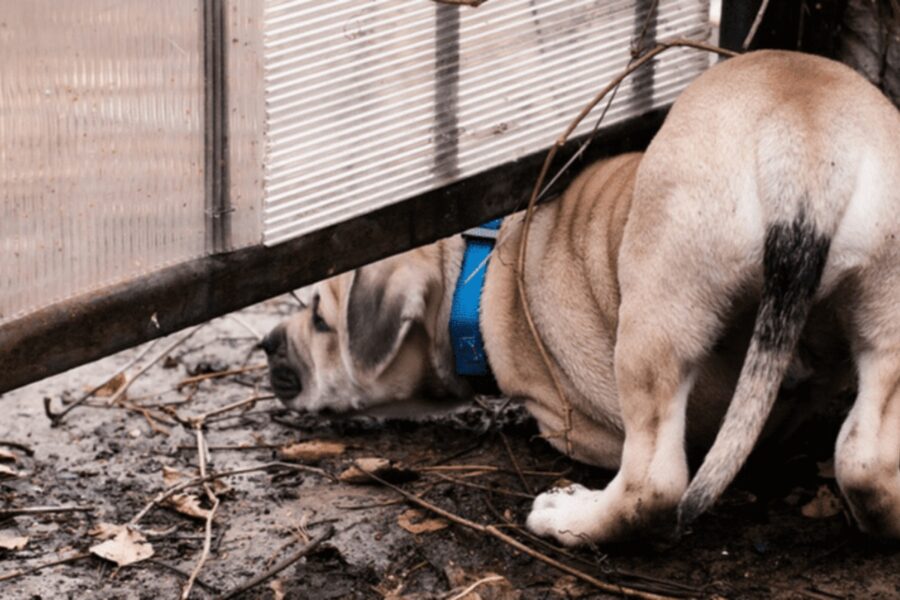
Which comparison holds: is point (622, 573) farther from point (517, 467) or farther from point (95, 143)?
point (95, 143)

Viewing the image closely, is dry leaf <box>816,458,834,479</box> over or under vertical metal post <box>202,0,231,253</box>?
under

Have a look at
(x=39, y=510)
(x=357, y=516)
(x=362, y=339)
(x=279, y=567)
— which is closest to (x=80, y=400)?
(x=39, y=510)

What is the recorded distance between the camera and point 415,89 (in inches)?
154

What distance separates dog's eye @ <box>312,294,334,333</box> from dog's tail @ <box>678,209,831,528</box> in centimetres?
183

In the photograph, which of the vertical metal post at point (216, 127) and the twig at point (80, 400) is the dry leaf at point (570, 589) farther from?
the twig at point (80, 400)

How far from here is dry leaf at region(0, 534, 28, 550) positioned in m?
3.93

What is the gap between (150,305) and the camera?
3596 millimetres

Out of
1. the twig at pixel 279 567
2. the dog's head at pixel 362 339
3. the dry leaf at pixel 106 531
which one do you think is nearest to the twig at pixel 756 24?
the dog's head at pixel 362 339

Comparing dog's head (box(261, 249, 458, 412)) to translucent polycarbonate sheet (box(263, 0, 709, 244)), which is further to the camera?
dog's head (box(261, 249, 458, 412))

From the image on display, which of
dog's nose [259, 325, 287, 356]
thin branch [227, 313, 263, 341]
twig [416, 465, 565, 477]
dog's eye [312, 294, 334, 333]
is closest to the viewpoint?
twig [416, 465, 565, 477]

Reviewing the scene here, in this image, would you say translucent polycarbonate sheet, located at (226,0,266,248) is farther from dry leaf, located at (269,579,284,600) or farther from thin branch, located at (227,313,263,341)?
thin branch, located at (227,313,263,341)

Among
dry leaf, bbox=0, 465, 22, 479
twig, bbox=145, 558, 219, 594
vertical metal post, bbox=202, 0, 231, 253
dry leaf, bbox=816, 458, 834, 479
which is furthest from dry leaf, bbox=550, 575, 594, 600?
dry leaf, bbox=0, 465, 22, 479

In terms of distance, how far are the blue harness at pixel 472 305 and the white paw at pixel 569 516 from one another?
65cm

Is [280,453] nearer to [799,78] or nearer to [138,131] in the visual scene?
[138,131]
